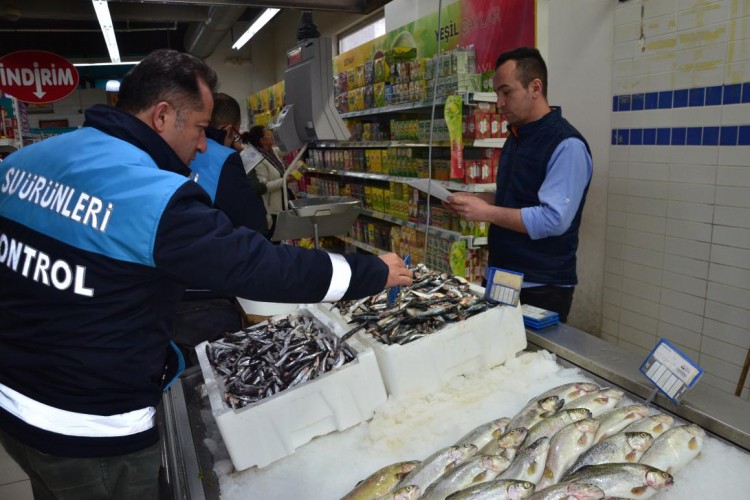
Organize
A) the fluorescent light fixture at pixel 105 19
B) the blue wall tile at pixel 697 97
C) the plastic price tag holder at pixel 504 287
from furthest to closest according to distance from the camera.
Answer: the fluorescent light fixture at pixel 105 19
the blue wall tile at pixel 697 97
the plastic price tag holder at pixel 504 287

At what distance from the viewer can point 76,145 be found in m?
1.38

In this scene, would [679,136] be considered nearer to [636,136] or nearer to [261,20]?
[636,136]

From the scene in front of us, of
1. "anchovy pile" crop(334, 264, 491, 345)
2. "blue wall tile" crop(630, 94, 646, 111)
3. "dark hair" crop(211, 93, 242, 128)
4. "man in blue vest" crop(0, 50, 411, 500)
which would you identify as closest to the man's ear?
"man in blue vest" crop(0, 50, 411, 500)

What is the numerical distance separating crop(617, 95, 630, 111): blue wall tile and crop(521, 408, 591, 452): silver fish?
313 centimetres

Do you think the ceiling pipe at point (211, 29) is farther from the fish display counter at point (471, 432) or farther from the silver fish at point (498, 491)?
the silver fish at point (498, 491)

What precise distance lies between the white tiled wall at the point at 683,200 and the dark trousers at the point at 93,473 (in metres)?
3.47

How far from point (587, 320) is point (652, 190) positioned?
4.28 feet

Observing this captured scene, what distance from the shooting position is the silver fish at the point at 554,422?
4.85 feet

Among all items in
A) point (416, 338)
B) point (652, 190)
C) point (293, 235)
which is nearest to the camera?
point (416, 338)

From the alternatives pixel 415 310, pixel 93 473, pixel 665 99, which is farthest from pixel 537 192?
pixel 93 473

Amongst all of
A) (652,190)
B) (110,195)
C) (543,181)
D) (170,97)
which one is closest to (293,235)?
(543,181)

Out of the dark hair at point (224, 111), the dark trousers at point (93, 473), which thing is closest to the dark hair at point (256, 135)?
the dark hair at point (224, 111)

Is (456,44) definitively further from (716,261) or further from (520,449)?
(520,449)

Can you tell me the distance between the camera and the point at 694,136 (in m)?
3.49
